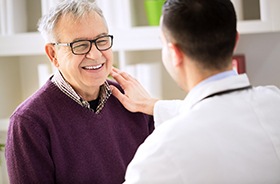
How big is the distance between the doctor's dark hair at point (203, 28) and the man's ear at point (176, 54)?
11 mm

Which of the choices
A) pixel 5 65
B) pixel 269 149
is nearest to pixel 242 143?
pixel 269 149

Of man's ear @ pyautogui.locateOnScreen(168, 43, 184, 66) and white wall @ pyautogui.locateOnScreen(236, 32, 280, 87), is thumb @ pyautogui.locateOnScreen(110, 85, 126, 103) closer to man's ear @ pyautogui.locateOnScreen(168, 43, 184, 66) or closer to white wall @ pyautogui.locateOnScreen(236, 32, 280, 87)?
man's ear @ pyautogui.locateOnScreen(168, 43, 184, 66)

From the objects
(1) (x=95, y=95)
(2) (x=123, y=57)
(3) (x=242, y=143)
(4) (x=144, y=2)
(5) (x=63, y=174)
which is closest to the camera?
(3) (x=242, y=143)

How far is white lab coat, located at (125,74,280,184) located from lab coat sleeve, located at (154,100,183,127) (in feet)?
1.50

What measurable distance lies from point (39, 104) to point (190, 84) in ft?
2.26

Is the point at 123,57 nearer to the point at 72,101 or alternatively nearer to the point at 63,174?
the point at 72,101

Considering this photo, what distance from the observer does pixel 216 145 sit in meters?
1.25

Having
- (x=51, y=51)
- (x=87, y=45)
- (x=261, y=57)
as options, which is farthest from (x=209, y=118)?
(x=261, y=57)

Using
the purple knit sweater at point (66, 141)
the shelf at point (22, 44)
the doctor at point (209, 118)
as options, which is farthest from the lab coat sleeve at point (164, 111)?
the shelf at point (22, 44)

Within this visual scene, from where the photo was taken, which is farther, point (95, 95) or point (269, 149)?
point (95, 95)

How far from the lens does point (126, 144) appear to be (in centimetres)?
201

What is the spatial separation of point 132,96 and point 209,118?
2.55 ft

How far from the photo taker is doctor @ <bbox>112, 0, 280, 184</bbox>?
1.25 metres

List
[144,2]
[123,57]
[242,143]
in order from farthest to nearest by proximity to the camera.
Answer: [144,2] < [123,57] < [242,143]
